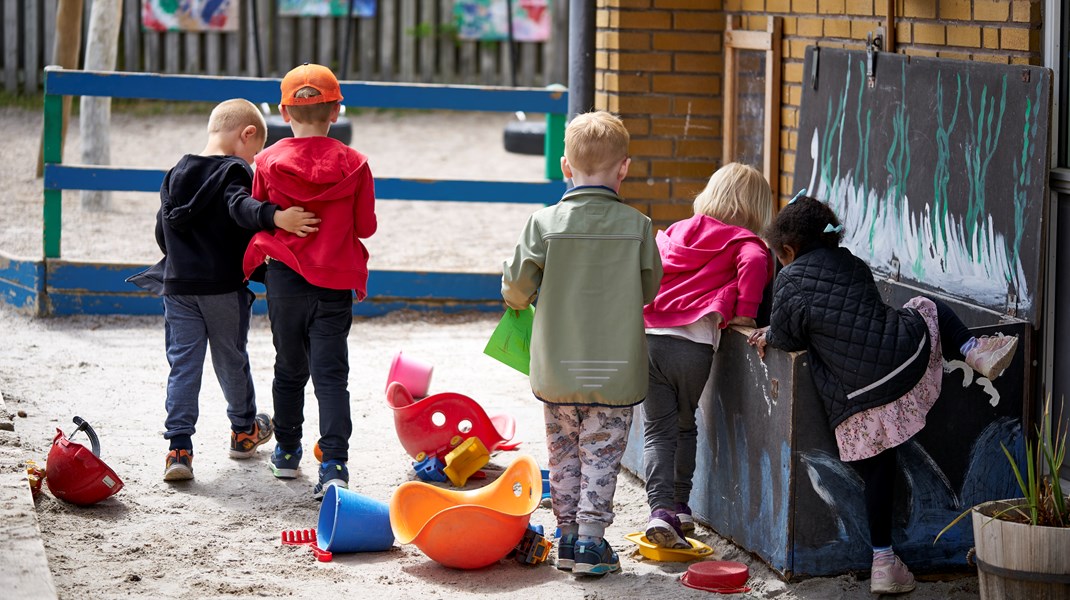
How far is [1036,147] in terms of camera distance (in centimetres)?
418

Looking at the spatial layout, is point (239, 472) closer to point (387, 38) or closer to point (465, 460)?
point (465, 460)

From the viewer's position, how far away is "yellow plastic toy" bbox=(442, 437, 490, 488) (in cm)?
518

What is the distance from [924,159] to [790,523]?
1475 mm

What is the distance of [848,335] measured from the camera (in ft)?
13.0

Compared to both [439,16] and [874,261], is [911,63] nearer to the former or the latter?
[874,261]

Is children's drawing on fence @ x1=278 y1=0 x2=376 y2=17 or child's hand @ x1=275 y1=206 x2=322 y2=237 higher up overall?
children's drawing on fence @ x1=278 y1=0 x2=376 y2=17

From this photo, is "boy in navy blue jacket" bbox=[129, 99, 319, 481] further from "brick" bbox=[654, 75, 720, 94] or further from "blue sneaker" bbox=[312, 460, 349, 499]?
"brick" bbox=[654, 75, 720, 94]

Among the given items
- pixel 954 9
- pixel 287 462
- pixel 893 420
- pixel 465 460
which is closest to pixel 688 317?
pixel 893 420

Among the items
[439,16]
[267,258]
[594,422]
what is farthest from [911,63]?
[439,16]

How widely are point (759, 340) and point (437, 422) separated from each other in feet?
5.27

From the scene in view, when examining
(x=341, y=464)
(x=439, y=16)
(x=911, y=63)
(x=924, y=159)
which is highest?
(x=439, y=16)

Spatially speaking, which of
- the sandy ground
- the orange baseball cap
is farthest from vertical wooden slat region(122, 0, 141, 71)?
the orange baseball cap

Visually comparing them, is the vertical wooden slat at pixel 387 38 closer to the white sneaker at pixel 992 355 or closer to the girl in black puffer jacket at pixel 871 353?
the girl in black puffer jacket at pixel 871 353

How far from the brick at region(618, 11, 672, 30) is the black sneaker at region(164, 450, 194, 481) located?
3235mm
